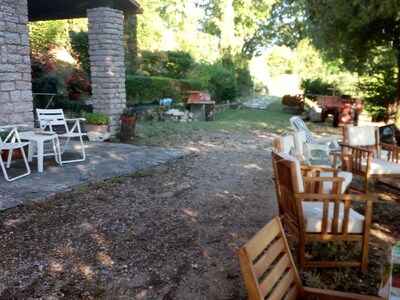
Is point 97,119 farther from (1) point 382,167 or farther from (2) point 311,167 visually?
(1) point 382,167

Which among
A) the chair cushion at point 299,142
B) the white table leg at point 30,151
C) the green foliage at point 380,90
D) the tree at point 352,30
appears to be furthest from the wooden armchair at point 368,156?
the green foliage at point 380,90

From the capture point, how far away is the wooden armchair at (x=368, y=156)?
464 centimetres

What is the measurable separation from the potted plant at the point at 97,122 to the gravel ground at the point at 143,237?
2.95 metres

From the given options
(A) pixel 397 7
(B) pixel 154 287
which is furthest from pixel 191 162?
Answer: (A) pixel 397 7

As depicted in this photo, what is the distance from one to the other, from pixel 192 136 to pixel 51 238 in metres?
6.64

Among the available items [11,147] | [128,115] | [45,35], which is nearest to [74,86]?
[128,115]

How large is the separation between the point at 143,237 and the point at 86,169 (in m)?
2.61

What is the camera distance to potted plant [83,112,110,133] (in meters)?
8.16

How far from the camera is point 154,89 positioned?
45.3 ft

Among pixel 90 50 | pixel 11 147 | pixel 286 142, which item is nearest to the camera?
pixel 286 142

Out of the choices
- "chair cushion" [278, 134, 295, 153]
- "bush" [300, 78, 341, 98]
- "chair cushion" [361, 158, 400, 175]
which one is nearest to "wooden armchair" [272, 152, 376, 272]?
"chair cushion" [278, 134, 295, 153]

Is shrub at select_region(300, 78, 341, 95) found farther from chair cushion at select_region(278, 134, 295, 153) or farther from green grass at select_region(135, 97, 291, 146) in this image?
chair cushion at select_region(278, 134, 295, 153)

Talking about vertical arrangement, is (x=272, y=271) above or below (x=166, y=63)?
below

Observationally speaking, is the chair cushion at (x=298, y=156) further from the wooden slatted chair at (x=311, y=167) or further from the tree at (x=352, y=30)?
the tree at (x=352, y=30)
